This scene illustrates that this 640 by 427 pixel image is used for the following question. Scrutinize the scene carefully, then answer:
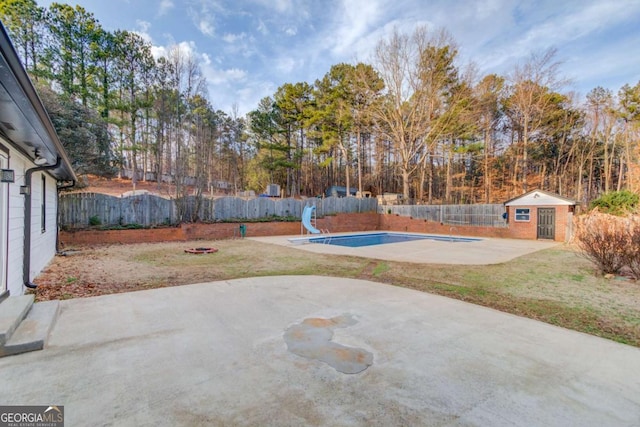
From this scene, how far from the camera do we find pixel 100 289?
15.2 ft

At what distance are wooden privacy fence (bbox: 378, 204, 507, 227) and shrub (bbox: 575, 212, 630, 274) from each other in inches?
343

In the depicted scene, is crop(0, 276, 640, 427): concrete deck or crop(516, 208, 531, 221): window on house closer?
crop(0, 276, 640, 427): concrete deck

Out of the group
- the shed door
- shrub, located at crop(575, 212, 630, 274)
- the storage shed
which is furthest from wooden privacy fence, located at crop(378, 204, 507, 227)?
shrub, located at crop(575, 212, 630, 274)

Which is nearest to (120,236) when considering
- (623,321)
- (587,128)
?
(623,321)

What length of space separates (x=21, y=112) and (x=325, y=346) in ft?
11.5

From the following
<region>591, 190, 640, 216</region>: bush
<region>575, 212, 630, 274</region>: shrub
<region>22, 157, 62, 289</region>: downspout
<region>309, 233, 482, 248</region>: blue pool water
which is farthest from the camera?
<region>309, 233, 482, 248</region>: blue pool water

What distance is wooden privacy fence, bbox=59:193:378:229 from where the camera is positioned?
33.5 feet

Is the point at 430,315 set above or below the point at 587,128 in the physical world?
below

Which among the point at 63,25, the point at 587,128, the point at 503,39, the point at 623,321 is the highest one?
the point at 63,25

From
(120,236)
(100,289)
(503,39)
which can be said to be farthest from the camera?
(503,39)

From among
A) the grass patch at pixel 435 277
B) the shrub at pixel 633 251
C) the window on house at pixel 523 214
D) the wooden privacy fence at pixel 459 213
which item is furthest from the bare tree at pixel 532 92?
the shrub at pixel 633 251

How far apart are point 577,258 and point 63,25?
27575mm

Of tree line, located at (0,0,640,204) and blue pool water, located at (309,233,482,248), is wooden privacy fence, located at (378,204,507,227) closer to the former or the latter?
blue pool water, located at (309,233,482,248)

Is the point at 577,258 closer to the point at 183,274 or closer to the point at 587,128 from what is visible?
the point at 183,274
